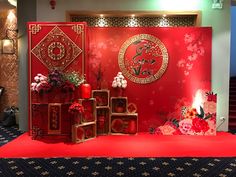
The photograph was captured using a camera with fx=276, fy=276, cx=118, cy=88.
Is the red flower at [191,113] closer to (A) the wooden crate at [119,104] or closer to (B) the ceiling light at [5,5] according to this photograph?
(A) the wooden crate at [119,104]

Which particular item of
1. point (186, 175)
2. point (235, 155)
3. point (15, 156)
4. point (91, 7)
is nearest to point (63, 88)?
point (15, 156)

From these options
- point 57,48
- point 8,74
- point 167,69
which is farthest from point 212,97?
point 8,74

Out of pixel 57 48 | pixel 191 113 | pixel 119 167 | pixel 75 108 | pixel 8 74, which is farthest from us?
pixel 8 74

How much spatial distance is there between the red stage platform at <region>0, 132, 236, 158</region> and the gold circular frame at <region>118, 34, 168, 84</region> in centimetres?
125

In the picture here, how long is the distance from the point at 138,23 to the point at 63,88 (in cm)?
237

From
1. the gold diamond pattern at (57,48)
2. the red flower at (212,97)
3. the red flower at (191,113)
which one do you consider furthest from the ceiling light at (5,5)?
the red flower at (212,97)

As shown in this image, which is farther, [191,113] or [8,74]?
[8,74]

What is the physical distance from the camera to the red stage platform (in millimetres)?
4520

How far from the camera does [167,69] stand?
6.12 metres

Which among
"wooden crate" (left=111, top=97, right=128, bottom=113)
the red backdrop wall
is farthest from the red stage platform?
the red backdrop wall

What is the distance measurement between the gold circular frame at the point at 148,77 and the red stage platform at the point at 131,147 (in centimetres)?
125

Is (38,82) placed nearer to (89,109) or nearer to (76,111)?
(76,111)

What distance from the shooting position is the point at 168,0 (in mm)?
6211

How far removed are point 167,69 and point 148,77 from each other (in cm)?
46
